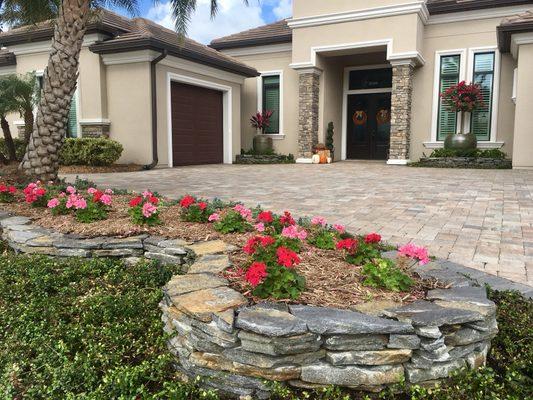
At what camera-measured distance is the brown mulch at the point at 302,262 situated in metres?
2.32

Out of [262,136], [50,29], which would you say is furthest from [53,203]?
[262,136]

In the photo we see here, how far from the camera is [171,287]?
94.3 inches

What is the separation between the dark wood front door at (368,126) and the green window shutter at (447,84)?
7.63ft

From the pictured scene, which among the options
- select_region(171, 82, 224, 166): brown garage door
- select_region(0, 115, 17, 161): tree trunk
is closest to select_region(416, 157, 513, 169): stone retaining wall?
select_region(171, 82, 224, 166): brown garage door

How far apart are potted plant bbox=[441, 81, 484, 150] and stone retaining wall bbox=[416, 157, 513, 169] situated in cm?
47

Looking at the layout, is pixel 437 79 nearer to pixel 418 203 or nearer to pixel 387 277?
pixel 418 203

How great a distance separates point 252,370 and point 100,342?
3.12 ft

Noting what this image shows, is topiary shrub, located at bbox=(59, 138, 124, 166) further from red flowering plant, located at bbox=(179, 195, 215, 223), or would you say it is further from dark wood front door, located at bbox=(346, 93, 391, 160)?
dark wood front door, located at bbox=(346, 93, 391, 160)

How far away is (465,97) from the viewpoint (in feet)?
42.6

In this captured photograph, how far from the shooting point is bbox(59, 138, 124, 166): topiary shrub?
11047 mm

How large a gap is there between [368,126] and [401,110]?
8.93ft

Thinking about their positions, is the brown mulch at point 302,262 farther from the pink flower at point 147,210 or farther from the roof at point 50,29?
the roof at point 50,29

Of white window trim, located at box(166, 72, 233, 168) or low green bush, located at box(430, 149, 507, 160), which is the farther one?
white window trim, located at box(166, 72, 233, 168)

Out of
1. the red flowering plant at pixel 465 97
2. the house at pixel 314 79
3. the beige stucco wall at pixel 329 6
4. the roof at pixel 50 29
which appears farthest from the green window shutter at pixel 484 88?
the roof at pixel 50 29
